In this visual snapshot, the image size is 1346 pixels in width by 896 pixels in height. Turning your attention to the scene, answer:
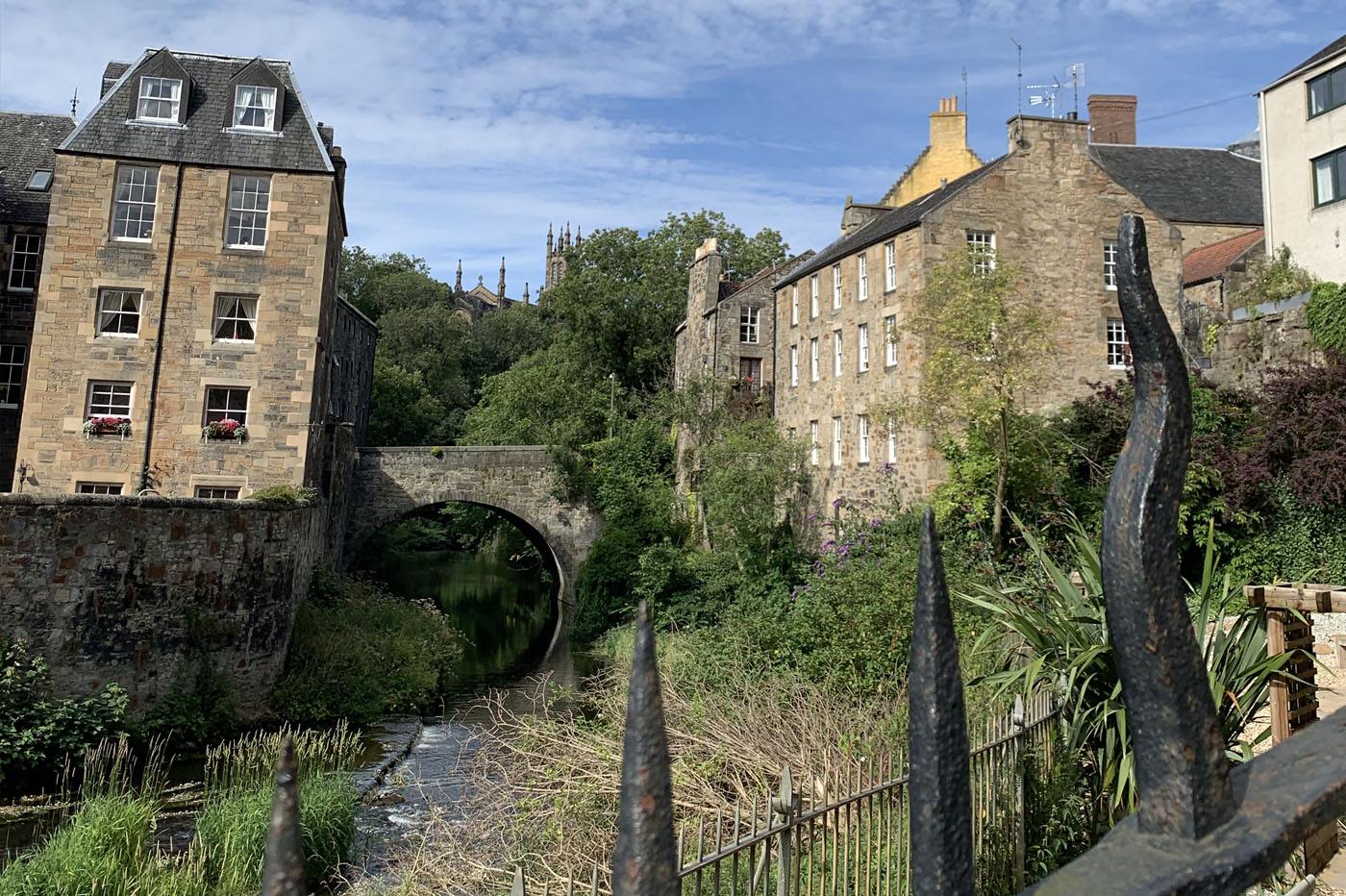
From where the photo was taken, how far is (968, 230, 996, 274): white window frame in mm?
21875

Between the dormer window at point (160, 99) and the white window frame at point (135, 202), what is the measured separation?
1.48 meters

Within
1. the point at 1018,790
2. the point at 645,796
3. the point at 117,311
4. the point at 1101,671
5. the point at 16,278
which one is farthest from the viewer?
the point at 16,278

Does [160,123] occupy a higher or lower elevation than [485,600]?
higher

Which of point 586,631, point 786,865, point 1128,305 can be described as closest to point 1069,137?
point 586,631

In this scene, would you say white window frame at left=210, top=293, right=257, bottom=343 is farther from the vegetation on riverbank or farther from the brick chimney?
the brick chimney

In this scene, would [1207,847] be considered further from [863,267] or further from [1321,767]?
[863,267]

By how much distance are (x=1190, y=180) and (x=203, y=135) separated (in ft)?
102

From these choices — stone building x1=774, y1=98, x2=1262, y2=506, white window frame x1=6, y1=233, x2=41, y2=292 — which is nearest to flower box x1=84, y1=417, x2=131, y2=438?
white window frame x1=6, y1=233, x2=41, y2=292

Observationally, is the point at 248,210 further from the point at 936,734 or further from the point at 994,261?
the point at 936,734

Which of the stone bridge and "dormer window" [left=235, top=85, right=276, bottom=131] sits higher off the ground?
"dormer window" [left=235, top=85, right=276, bottom=131]

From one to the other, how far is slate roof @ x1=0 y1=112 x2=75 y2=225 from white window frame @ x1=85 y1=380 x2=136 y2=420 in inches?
236

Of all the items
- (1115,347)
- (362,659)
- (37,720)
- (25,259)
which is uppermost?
(25,259)

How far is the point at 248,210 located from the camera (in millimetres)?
23141

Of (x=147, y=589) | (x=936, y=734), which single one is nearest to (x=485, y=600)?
(x=147, y=589)
